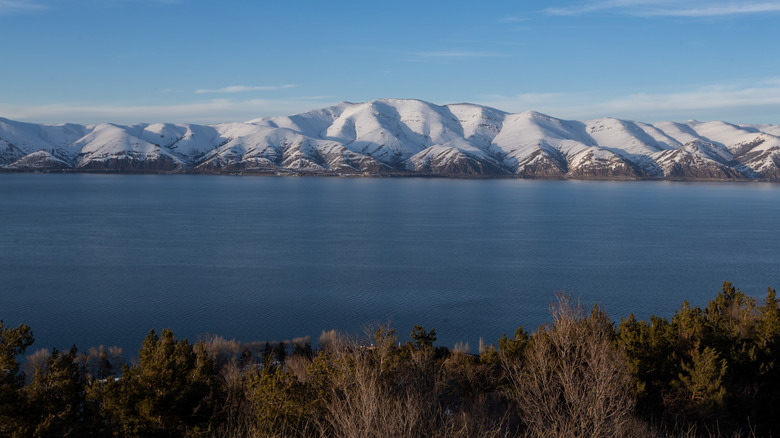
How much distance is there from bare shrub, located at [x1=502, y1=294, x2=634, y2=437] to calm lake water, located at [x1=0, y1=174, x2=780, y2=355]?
12.4 meters

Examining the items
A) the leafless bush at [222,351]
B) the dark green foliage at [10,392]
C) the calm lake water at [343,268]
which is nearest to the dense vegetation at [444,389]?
the dark green foliage at [10,392]

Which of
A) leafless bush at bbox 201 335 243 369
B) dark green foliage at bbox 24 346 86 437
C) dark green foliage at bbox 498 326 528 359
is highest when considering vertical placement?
dark green foliage at bbox 24 346 86 437

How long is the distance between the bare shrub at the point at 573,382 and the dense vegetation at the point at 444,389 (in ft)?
0.27

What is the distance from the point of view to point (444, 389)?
19844mm

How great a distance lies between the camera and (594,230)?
80.6 metres

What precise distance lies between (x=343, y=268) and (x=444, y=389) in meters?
33.1

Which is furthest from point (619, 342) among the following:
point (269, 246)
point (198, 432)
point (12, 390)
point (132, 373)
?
point (269, 246)

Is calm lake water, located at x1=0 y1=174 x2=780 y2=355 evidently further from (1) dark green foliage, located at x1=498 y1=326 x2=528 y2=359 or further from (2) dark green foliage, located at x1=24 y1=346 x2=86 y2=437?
(2) dark green foliage, located at x1=24 y1=346 x2=86 y2=437

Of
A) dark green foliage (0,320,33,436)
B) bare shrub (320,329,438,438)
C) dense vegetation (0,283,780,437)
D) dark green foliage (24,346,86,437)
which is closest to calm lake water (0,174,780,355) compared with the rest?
dense vegetation (0,283,780,437)

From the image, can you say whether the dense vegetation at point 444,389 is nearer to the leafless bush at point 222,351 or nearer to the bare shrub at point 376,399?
the bare shrub at point 376,399

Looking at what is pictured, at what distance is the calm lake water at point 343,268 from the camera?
3697 cm

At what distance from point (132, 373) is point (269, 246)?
47789mm

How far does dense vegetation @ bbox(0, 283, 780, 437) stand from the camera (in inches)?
537

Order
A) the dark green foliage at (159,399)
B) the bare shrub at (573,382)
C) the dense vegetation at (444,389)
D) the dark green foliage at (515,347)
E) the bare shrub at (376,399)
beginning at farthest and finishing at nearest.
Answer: the dark green foliage at (515,347) → the dark green foliage at (159,399) → the dense vegetation at (444,389) → the bare shrub at (573,382) → the bare shrub at (376,399)
